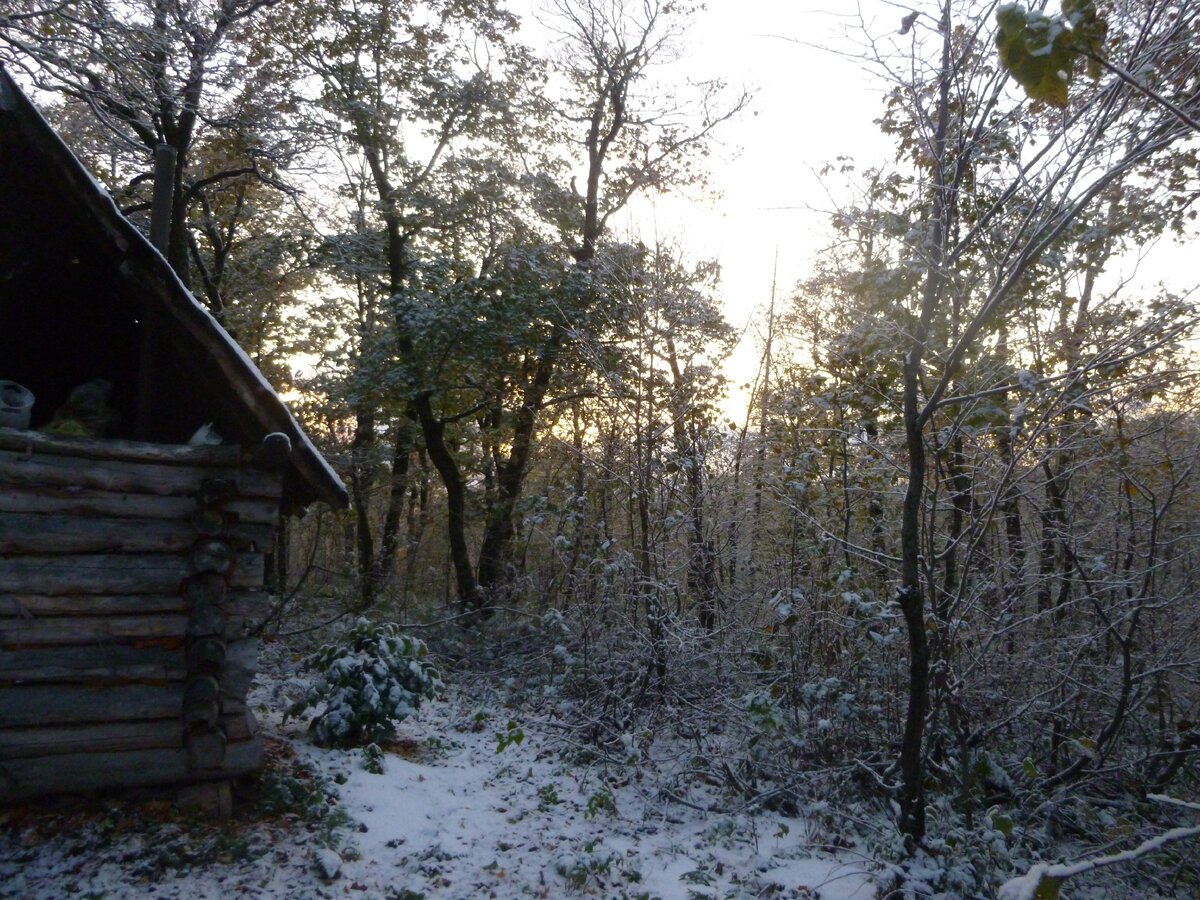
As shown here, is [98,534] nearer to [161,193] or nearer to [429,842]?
[429,842]

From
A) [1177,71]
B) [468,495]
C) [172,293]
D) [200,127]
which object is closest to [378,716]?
[172,293]

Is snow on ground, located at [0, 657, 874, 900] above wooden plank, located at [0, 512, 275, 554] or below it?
below

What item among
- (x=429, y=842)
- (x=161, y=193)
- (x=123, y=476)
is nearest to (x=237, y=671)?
(x=123, y=476)

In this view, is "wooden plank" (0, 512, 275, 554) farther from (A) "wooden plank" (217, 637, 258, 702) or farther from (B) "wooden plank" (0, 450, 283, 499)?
(A) "wooden plank" (217, 637, 258, 702)

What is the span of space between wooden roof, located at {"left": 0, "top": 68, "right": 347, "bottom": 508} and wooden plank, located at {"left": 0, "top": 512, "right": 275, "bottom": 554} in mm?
711

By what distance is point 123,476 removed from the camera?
5492mm

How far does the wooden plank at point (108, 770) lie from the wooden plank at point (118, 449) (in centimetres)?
197

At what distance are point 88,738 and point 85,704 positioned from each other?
23 centimetres

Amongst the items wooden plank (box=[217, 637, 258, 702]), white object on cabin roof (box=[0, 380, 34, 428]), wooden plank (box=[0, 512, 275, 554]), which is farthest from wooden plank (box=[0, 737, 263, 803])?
white object on cabin roof (box=[0, 380, 34, 428])

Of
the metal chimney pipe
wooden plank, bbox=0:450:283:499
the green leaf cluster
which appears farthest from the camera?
the metal chimney pipe

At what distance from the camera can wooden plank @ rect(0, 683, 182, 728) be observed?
5176 millimetres

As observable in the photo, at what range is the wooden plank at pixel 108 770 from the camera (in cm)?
519

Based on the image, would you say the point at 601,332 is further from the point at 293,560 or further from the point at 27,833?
the point at 293,560

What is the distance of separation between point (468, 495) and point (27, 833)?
1190cm
